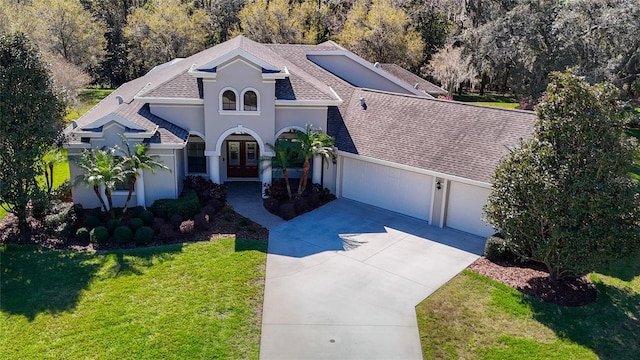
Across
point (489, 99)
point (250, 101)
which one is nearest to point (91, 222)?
point (250, 101)

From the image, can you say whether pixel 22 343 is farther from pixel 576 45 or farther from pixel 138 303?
pixel 576 45

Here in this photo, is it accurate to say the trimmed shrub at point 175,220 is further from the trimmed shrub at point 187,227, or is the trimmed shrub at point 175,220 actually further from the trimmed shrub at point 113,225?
the trimmed shrub at point 113,225

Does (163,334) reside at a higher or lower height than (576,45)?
lower

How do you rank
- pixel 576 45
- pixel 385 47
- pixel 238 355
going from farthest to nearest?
1. pixel 385 47
2. pixel 576 45
3. pixel 238 355

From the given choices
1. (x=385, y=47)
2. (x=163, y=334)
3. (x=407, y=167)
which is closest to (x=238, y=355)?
(x=163, y=334)

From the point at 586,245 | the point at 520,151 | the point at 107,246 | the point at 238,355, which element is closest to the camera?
the point at 238,355
